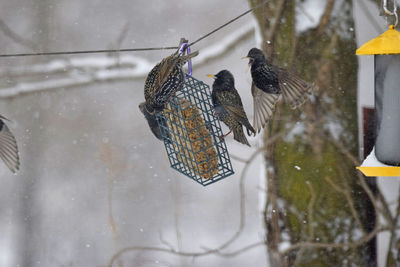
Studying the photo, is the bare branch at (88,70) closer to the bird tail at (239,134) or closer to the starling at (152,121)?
the starling at (152,121)

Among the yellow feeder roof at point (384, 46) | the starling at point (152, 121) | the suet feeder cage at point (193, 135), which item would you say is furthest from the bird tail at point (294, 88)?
the starling at point (152, 121)

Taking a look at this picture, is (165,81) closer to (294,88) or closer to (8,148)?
(294,88)

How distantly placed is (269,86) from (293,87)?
11 centimetres

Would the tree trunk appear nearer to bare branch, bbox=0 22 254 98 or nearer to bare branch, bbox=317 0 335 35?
bare branch, bbox=317 0 335 35

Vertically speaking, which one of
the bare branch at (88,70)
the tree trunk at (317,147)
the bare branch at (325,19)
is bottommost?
the tree trunk at (317,147)

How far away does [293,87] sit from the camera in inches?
85.1

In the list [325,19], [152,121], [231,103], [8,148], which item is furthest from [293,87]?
[8,148]

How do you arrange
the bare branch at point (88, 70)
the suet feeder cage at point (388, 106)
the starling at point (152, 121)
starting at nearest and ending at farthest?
the suet feeder cage at point (388, 106), the starling at point (152, 121), the bare branch at point (88, 70)

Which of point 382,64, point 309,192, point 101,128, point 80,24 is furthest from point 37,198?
point 382,64

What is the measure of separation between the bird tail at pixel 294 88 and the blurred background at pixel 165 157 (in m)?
0.97

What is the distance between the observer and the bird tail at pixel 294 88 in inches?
85.0

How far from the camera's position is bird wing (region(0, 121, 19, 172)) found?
272cm

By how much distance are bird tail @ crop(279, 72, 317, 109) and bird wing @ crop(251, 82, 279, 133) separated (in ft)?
0.16

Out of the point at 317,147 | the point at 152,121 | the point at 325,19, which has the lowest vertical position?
the point at 317,147
